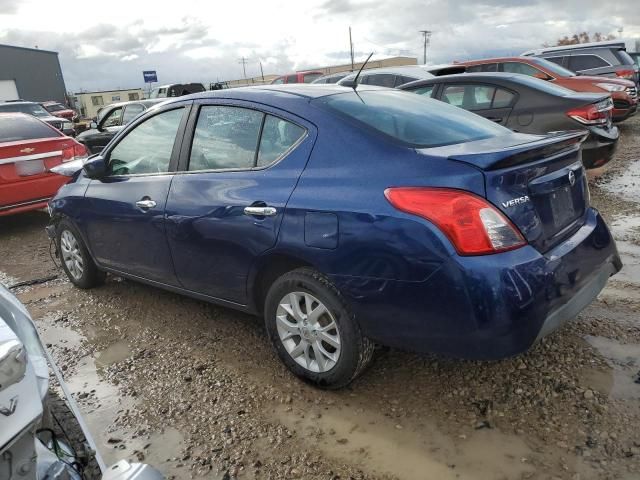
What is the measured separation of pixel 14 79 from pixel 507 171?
51.9 metres

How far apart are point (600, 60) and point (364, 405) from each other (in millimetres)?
13138

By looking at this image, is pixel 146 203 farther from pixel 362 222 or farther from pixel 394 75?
pixel 394 75

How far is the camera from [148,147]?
12.4 feet

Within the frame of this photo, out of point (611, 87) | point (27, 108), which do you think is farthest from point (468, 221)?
point (27, 108)

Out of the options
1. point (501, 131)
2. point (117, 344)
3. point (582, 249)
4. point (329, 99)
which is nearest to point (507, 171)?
point (582, 249)

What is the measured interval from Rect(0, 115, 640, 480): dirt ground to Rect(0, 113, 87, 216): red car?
11.1ft

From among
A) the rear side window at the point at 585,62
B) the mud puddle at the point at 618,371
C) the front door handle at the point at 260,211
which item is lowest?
the mud puddle at the point at 618,371

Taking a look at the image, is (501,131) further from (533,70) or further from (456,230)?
(533,70)

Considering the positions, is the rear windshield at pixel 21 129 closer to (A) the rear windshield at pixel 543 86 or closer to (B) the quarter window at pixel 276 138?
(B) the quarter window at pixel 276 138

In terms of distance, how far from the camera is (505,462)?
227cm

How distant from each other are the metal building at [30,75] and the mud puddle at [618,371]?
49.7 meters

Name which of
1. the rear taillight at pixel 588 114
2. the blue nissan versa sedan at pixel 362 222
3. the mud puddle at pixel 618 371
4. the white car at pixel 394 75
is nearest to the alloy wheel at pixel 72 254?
the blue nissan versa sedan at pixel 362 222

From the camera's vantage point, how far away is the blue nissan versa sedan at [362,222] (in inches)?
88.9

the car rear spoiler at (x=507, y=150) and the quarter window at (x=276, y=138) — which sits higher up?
the quarter window at (x=276, y=138)
